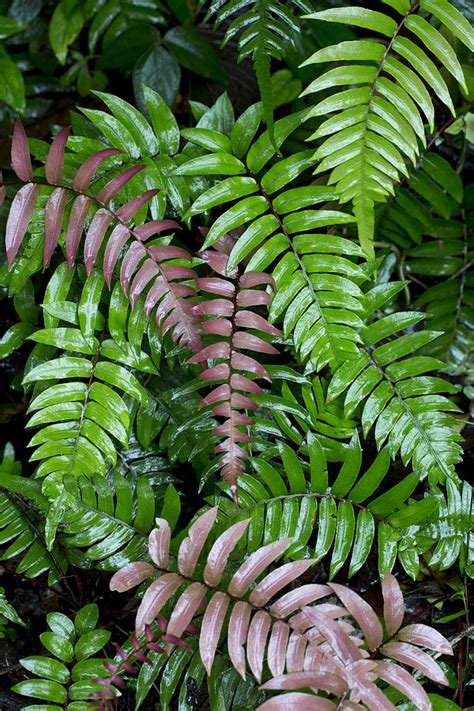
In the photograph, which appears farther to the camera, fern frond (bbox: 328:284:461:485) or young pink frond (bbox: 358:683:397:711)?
fern frond (bbox: 328:284:461:485)

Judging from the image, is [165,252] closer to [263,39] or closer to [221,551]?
[263,39]

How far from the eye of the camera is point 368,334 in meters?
2.30

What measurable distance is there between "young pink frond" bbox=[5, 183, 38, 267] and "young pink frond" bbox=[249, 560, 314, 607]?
1.14 m

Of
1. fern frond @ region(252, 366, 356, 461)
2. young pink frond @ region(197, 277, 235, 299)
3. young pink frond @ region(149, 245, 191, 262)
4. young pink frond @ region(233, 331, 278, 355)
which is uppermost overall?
young pink frond @ region(149, 245, 191, 262)

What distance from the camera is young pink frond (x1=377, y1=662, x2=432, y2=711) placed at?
1566mm

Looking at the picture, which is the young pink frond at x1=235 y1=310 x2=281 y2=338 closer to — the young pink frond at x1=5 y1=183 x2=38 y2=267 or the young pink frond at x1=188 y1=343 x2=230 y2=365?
the young pink frond at x1=188 y1=343 x2=230 y2=365

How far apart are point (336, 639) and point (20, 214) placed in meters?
1.43

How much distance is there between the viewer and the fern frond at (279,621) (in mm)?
1589

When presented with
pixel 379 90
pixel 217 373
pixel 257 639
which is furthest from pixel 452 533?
pixel 379 90

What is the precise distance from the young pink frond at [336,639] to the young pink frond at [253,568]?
19 centimetres

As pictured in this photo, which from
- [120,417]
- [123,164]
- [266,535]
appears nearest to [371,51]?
[123,164]

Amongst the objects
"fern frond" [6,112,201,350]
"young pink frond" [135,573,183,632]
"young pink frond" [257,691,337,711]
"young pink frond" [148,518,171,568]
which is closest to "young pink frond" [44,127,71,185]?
"fern frond" [6,112,201,350]

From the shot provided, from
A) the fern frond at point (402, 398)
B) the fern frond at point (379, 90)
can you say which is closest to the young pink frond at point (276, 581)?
the fern frond at point (402, 398)

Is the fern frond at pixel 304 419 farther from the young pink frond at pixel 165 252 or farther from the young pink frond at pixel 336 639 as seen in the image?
the young pink frond at pixel 336 639
